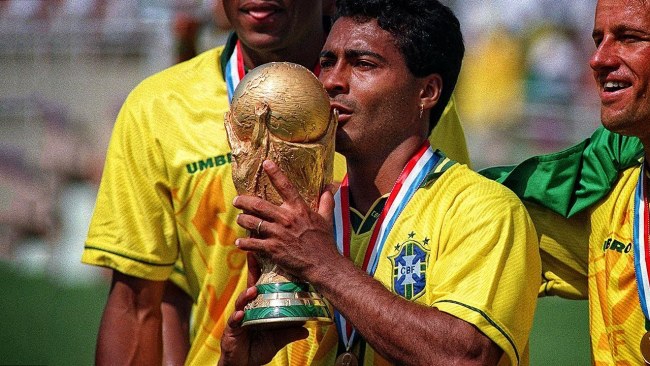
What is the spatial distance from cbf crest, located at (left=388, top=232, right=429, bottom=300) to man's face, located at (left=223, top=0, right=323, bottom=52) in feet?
4.08

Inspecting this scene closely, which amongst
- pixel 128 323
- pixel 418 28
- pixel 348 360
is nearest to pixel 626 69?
pixel 418 28

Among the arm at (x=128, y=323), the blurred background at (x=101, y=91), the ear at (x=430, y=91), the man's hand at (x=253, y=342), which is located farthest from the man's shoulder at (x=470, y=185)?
the blurred background at (x=101, y=91)

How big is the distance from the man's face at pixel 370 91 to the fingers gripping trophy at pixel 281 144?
29cm

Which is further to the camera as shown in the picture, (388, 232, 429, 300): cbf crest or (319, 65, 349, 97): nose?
(319, 65, 349, 97): nose

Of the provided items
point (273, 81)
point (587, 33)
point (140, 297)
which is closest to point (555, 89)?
point (587, 33)

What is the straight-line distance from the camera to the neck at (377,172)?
4.56m

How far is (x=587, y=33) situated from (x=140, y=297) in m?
10.2

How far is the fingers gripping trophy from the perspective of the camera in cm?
410

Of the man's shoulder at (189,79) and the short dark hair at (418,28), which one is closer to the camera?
the short dark hair at (418,28)

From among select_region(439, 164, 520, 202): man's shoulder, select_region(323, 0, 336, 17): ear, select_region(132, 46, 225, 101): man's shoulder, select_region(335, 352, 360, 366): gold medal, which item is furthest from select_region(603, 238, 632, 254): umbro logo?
select_region(132, 46, 225, 101): man's shoulder

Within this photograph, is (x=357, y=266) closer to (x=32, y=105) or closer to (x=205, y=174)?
(x=205, y=174)

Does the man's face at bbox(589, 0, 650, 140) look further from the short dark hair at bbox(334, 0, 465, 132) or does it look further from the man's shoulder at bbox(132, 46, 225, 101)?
the man's shoulder at bbox(132, 46, 225, 101)

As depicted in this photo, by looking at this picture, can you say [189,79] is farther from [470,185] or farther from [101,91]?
[101,91]

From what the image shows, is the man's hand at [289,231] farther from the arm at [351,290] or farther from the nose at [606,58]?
the nose at [606,58]
